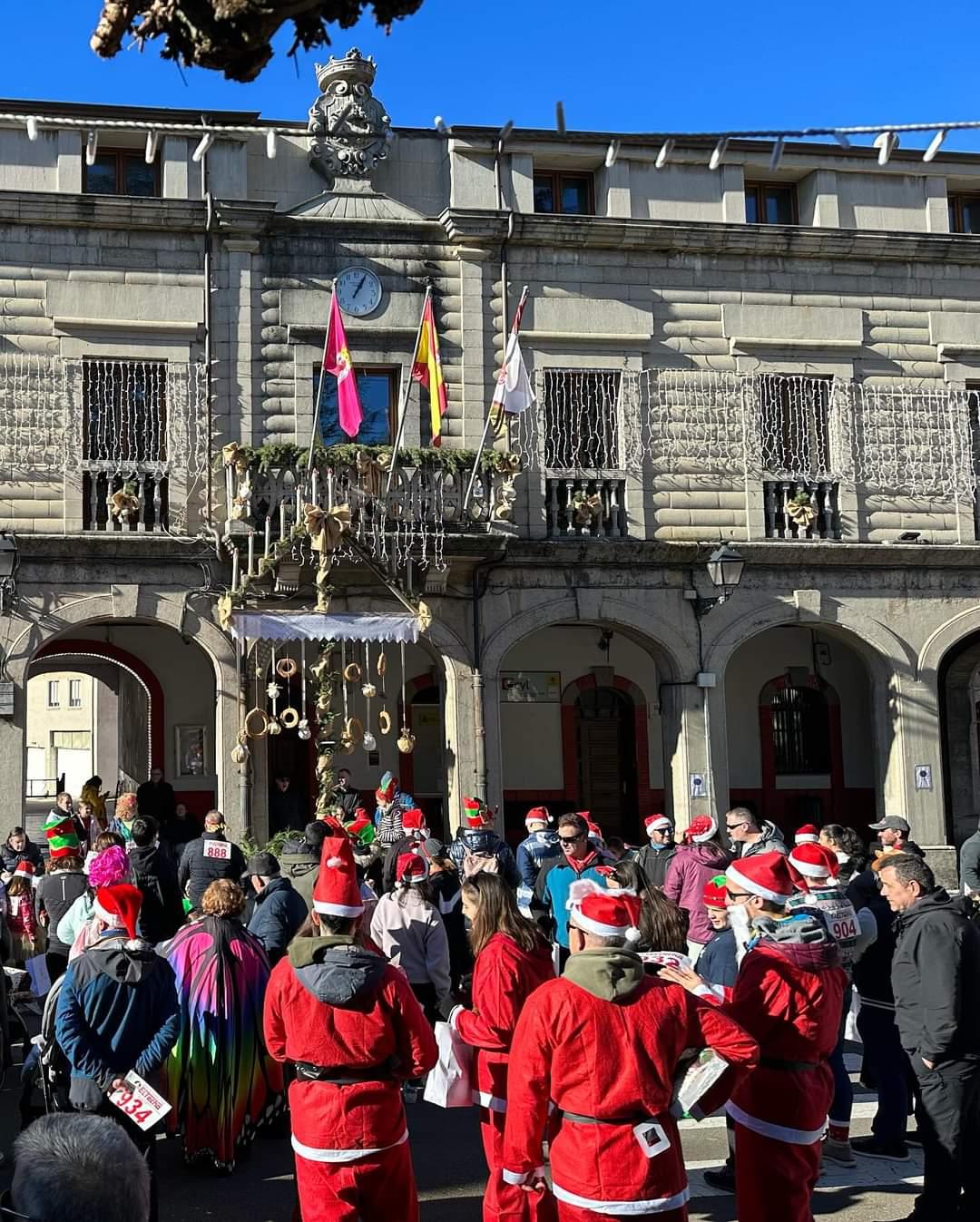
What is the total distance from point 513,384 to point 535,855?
25.8 ft

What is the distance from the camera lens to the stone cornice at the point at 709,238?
21250mm

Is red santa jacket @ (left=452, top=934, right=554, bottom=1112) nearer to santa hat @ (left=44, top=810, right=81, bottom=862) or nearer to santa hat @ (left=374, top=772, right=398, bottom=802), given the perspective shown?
santa hat @ (left=44, top=810, right=81, bottom=862)

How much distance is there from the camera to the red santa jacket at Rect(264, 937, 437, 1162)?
6301 mm

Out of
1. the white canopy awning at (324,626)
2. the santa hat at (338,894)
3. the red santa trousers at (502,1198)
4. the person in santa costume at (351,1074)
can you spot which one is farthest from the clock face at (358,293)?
the person in santa costume at (351,1074)

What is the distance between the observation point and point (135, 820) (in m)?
13.2

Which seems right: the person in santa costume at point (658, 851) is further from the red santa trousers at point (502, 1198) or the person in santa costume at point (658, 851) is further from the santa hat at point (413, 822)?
the red santa trousers at point (502, 1198)

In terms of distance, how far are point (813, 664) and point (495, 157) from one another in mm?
9833

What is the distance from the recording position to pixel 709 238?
22047 millimetres

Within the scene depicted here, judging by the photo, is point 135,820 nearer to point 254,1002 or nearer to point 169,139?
point 254,1002

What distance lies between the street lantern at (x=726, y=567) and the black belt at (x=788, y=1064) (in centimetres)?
1400

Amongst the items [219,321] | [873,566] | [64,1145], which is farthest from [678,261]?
[64,1145]

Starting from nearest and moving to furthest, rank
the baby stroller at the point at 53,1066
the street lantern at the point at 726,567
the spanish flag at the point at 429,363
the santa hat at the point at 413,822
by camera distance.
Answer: the baby stroller at the point at 53,1066, the santa hat at the point at 413,822, the spanish flag at the point at 429,363, the street lantern at the point at 726,567

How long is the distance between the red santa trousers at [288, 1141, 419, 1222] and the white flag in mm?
14158

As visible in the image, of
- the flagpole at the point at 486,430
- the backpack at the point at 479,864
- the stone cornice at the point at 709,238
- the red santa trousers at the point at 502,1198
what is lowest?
the red santa trousers at the point at 502,1198
